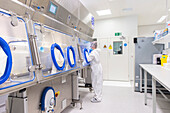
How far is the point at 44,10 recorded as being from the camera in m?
1.48

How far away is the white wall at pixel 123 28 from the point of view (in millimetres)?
5438

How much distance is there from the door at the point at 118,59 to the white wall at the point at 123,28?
0.58 m

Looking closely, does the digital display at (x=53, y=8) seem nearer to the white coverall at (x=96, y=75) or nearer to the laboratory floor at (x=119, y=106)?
the white coverall at (x=96, y=75)

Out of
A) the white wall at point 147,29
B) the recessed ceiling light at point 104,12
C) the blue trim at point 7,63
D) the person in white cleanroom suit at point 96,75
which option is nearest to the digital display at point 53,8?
the blue trim at point 7,63

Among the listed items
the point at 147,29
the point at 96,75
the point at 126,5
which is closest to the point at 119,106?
the point at 96,75

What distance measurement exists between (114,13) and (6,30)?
5.16 m

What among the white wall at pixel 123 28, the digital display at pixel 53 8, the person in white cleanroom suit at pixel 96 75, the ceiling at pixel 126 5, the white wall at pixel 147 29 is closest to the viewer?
the digital display at pixel 53 8

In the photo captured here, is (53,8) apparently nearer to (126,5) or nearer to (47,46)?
(47,46)

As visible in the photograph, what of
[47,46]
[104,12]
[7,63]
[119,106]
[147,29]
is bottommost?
[119,106]

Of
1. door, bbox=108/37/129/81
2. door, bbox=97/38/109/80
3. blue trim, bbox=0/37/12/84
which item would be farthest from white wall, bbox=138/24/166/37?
blue trim, bbox=0/37/12/84

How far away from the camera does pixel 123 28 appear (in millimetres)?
5648

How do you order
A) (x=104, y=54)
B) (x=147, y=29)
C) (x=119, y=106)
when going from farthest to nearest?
(x=147, y=29)
(x=104, y=54)
(x=119, y=106)

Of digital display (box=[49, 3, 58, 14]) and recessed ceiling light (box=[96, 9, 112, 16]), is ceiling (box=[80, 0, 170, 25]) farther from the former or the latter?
digital display (box=[49, 3, 58, 14])

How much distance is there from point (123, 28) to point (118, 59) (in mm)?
1725
